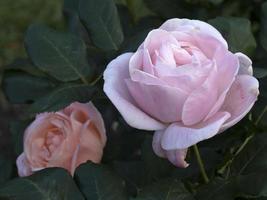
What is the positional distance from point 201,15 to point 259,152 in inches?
17.2

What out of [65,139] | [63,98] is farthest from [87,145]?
[63,98]

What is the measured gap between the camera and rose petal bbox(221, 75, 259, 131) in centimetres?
82

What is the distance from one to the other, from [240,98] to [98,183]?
8.8 inches

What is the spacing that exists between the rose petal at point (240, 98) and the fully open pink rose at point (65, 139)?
11.0 inches

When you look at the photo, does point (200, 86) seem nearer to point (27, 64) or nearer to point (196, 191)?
point (196, 191)

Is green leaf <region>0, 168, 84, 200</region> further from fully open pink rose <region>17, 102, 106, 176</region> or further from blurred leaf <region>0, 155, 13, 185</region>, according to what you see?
blurred leaf <region>0, 155, 13, 185</region>

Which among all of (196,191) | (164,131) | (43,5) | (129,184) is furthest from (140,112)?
(43,5)

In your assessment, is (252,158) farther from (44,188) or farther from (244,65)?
(44,188)

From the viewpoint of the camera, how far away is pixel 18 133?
3.97 feet

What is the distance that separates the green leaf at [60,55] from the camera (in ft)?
3.26

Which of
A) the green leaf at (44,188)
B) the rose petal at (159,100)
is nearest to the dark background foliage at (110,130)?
the green leaf at (44,188)

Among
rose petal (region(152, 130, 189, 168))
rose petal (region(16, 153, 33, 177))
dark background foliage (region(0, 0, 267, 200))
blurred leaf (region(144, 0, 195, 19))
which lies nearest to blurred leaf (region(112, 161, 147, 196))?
dark background foliage (region(0, 0, 267, 200))

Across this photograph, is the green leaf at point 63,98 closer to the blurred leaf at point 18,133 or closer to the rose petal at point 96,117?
the rose petal at point 96,117

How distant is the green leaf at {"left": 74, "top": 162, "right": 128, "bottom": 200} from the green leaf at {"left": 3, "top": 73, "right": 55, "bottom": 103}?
0.22m
